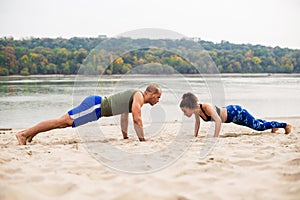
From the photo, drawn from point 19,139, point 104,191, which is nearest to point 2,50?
point 19,139

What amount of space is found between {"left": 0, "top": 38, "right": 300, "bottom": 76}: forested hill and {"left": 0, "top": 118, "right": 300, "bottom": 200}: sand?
7.57 ft

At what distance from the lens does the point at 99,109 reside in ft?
16.4

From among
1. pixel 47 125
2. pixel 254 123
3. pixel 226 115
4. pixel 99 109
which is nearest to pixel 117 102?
pixel 99 109

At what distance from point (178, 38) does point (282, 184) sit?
3097 mm

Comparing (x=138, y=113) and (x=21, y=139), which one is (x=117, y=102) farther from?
(x=21, y=139)

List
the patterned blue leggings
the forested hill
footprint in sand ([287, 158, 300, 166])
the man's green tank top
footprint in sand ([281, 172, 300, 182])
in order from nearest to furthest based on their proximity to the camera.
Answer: footprint in sand ([281, 172, 300, 182]), footprint in sand ([287, 158, 300, 166]), the man's green tank top, the patterned blue leggings, the forested hill

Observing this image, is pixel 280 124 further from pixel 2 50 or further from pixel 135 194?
pixel 2 50

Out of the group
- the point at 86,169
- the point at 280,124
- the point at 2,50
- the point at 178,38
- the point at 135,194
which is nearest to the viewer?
the point at 135,194

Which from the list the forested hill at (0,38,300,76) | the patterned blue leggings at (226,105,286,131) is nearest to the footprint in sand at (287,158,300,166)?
the patterned blue leggings at (226,105,286,131)

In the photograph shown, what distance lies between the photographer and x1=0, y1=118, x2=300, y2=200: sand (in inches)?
96.3

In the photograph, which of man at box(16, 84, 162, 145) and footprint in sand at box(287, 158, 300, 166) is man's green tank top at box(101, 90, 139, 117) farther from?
footprint in sand at box(287, 158, 300, 166)

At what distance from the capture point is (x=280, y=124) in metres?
5.60

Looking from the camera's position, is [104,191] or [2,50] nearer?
[104,191]

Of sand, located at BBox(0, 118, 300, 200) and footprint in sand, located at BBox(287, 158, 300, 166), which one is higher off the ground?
footprint in sand, located at BBox(287, 158, 300, 166)
